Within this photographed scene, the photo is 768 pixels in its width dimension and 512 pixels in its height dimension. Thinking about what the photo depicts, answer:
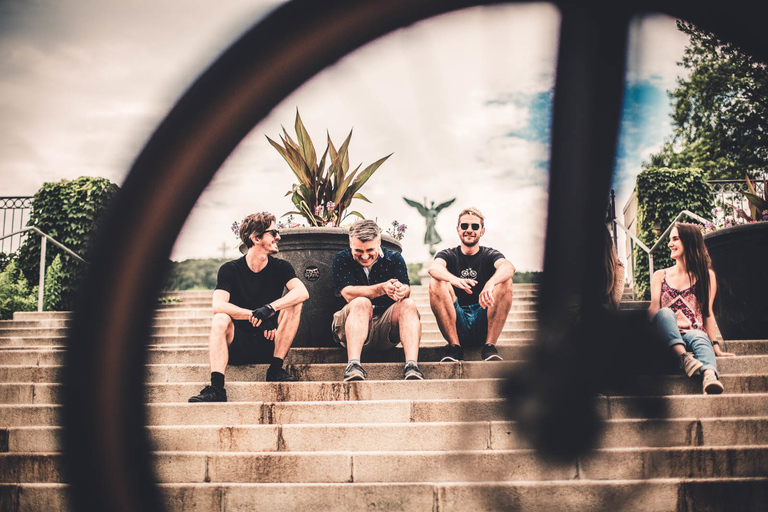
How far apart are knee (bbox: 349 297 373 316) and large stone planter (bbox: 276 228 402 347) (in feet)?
3.77

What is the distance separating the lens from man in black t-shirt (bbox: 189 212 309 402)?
329 centimetres

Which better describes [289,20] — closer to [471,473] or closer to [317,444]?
[471,473]

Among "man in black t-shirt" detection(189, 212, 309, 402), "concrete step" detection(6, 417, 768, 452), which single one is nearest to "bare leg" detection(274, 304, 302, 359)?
"man in black t-shirt" detection(189, 212, 309, 402)

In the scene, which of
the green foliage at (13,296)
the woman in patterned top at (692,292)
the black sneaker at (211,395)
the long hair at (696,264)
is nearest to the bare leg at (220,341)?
the black sneaker at (211,395)

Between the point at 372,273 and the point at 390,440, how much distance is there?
138 centimetres

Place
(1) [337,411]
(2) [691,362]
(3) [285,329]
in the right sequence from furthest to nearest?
(3) [285,329] → (1) [337,411] → (2) [691,362]

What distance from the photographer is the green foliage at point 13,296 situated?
330 inches

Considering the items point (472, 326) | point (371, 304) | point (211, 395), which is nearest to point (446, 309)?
point (472, 326)

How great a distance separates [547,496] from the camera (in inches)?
18.9

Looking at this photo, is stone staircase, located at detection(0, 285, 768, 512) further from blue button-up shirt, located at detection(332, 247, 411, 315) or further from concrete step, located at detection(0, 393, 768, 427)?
blue button-up shirt, located at detection(332, 247, 411, 315)

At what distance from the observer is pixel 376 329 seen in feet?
12.3

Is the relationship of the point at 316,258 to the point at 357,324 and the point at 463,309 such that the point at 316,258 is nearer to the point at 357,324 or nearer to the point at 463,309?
the point at 357,324

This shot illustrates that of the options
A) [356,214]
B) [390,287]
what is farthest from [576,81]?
[356,214]

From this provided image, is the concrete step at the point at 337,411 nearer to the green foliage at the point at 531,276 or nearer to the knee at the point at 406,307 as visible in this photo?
the knee at the point at 406,307
